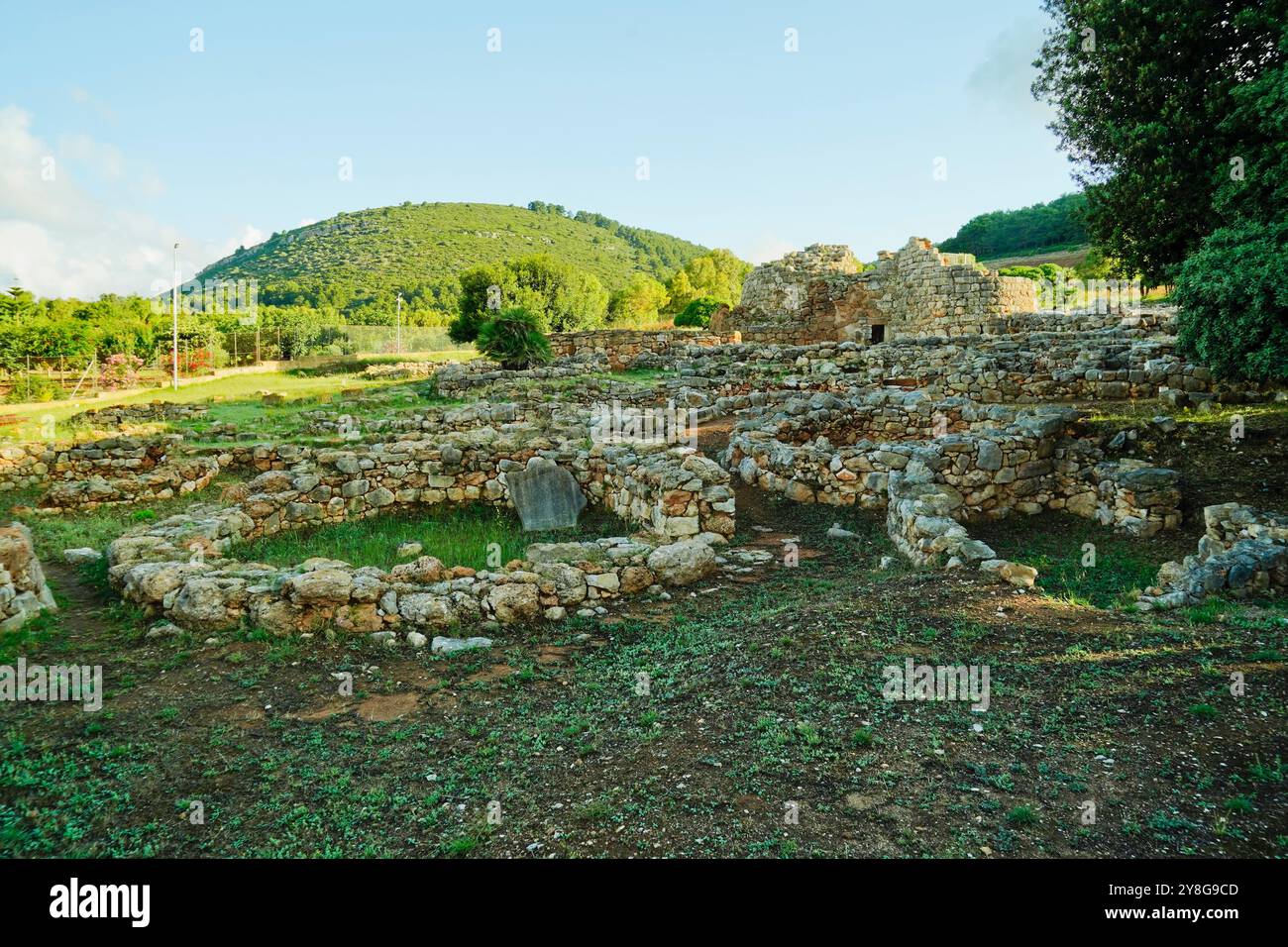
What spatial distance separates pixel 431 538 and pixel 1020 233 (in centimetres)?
6415

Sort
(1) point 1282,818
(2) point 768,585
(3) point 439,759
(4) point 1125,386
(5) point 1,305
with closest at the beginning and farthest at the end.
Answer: (1) point 1282,818, (3) point 439,759, (2) point 768,585, (4) point 1125,386, (5) point 1,305

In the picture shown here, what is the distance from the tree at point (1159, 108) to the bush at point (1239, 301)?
1.61m

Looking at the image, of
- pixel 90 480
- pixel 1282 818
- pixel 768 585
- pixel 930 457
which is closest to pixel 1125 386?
pixel 930 457

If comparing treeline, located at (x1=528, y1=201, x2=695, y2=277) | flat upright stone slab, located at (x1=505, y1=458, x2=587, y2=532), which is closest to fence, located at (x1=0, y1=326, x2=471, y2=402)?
flat upright stone slab, located at (x1=505, y1=458, x2=587, y2=532)

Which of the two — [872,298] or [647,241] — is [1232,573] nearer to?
[872,298]

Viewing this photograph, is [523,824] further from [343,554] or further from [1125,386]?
[1125,386]

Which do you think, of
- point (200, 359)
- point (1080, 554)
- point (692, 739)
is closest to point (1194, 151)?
point (1080, 554)

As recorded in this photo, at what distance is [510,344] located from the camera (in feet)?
82.1

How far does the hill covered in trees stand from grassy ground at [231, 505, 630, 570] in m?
57.8

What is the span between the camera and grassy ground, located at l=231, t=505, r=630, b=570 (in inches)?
349

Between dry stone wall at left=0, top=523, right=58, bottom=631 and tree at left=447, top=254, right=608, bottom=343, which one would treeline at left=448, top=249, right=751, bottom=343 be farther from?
dry stone wall at left=0, top=523, right=58, bottom=631

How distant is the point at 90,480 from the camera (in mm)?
12617

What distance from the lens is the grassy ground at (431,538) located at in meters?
8.86

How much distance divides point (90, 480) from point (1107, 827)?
1496cm
